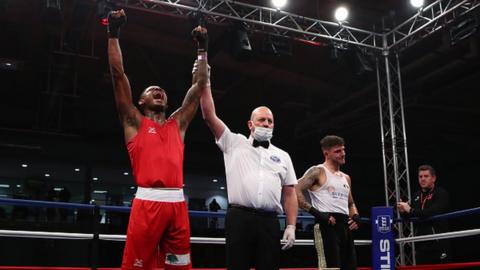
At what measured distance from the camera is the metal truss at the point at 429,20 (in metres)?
6.78

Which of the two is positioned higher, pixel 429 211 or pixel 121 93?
pixel 121 93

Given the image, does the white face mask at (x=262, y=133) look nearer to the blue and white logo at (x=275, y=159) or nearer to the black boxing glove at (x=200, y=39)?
the blue and white logo at (x=275, y=159)

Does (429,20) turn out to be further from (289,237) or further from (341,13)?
(289,237)

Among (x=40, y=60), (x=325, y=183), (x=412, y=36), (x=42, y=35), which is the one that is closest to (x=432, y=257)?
(x=325, y=183)

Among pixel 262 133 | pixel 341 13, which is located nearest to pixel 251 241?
pixel 262 133

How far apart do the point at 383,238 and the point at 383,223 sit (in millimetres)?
131

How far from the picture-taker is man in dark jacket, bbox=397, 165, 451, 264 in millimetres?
4582

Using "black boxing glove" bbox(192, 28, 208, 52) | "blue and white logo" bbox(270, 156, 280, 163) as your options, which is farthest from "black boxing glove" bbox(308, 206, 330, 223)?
"black boxing glove" bbox(192, 28, 208, 52)

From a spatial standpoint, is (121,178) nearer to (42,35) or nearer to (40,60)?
(40,60)

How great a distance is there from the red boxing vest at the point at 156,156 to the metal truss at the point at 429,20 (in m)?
5.21

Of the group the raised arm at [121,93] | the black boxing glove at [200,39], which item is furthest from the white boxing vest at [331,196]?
the raised arm at [121,93]

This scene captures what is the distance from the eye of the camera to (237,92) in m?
11.8

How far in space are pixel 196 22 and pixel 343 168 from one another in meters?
9.36

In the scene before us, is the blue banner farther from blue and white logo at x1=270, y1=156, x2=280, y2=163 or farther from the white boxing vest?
blue and white logo at x1=270, y1=156, x2=280, y2=163
